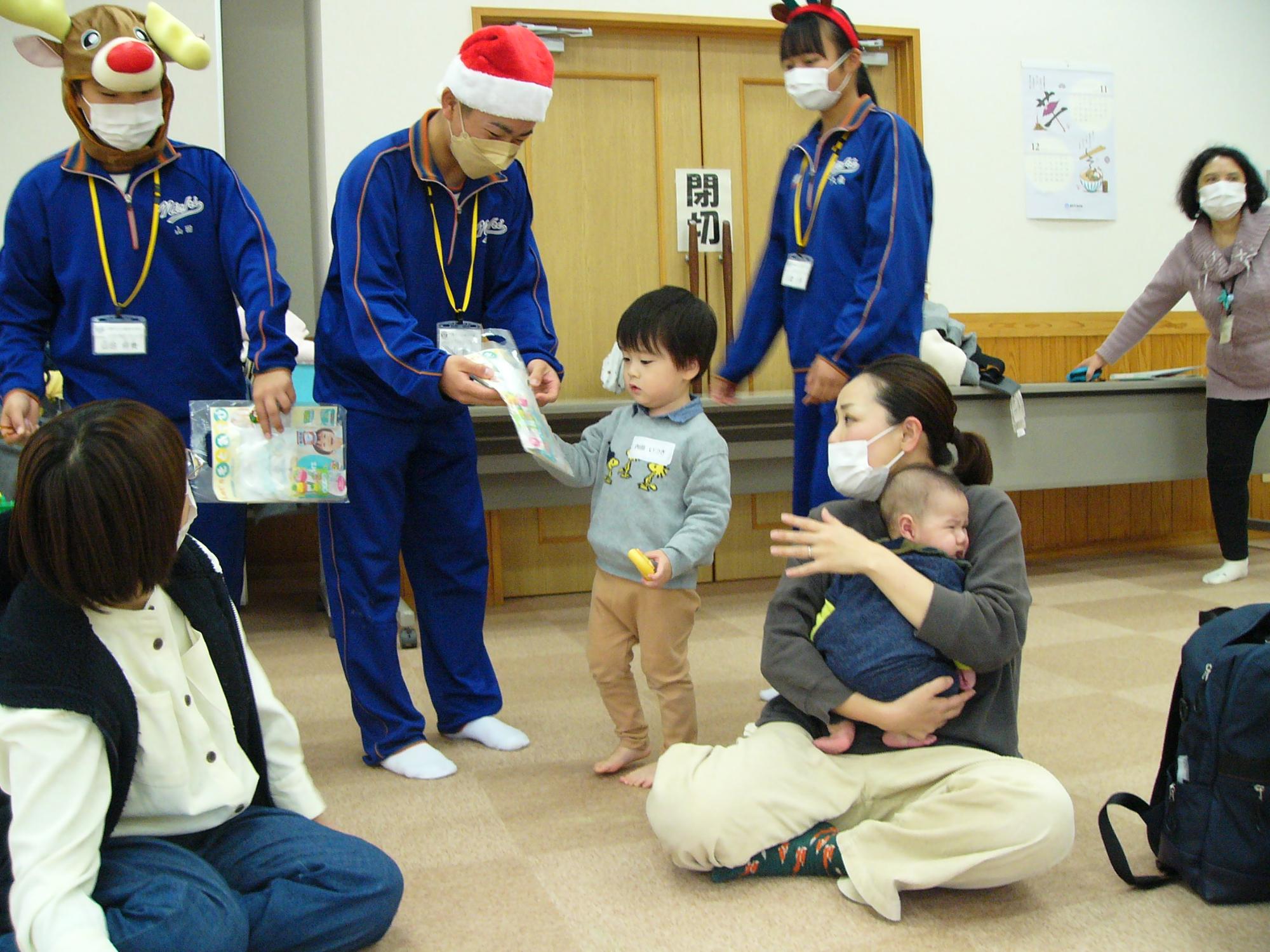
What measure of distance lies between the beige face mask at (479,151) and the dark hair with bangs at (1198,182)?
107 inches

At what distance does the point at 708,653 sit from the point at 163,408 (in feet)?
5.26

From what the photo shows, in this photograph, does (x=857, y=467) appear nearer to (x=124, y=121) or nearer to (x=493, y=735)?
(x=493, y=735)

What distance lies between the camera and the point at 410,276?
1976mm

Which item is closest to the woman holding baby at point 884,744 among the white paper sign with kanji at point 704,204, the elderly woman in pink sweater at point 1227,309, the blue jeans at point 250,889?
the blue jeans at point 250,889

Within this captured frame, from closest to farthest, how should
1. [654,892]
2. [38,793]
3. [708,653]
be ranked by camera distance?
[38,793]
[654,892]
[708,653]

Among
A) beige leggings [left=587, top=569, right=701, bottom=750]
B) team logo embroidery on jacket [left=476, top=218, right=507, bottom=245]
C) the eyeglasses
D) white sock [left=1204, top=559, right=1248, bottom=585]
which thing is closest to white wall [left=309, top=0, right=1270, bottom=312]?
white sock [left=1204, top=559, right=1248, bottom=585]

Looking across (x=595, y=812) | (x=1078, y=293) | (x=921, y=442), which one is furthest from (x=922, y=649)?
(x=1078, y=293)

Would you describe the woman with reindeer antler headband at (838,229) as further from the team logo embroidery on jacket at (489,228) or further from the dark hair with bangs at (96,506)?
the dark hair with bangs at (96,506)

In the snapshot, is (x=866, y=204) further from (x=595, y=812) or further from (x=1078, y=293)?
(x=1078, y=293)

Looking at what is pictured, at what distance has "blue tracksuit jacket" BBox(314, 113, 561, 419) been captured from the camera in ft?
6.09

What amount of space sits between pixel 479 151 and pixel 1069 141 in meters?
3.30

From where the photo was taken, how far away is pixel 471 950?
133 cm

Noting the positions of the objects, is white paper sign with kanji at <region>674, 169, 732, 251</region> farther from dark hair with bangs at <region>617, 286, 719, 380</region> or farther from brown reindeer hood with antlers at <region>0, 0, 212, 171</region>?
brown reindeer hood with antlers at <region>0, 0, 212, 171</region>

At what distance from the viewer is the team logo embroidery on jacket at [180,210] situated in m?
1.86
